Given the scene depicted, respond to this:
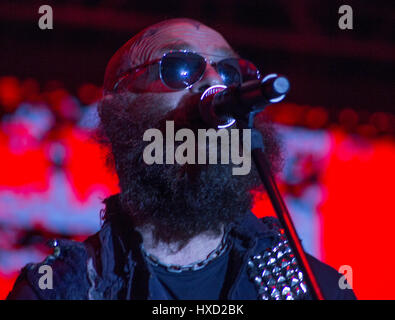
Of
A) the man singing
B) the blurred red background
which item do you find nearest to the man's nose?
the man singing

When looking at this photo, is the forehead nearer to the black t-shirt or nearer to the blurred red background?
the black t-shirt

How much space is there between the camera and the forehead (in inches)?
77.1

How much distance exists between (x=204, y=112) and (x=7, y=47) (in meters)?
2.43

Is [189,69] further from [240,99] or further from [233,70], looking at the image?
[240,99]

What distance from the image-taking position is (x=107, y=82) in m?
2.15

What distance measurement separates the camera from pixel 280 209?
1.12 metres

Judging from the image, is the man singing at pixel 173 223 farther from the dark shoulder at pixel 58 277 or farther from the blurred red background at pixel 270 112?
the blurred red background at pixel 270 112

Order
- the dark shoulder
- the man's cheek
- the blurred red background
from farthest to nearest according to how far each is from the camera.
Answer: the blurred red background → the man's cheek → the dark shoulder

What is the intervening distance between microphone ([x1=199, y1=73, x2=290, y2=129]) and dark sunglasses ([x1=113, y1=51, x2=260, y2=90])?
518 mm

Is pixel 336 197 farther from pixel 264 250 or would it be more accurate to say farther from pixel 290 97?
pixel 264 250

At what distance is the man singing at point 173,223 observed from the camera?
171cm

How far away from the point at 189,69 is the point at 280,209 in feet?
2.85

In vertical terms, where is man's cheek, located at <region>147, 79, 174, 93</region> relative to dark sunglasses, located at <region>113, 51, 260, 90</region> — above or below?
below
